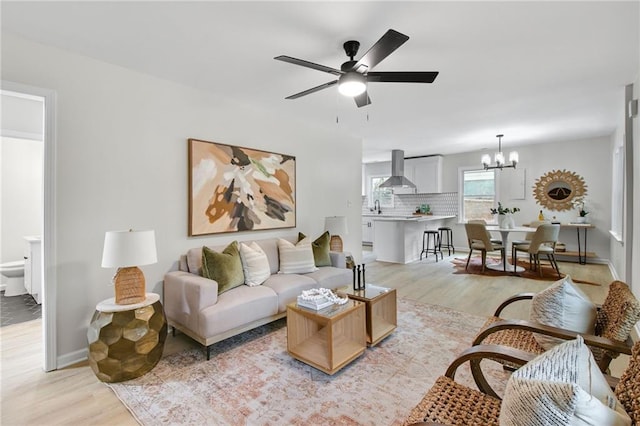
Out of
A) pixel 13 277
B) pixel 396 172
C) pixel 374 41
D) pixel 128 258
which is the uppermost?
pixel 374 41

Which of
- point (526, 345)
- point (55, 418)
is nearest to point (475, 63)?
point (526, 345)

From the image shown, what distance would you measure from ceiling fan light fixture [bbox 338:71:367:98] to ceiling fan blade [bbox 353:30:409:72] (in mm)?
50

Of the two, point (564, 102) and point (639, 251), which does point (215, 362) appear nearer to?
point (639, 251)

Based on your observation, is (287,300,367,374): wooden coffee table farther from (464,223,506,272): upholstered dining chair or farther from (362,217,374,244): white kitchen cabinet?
(362,217,374,244): white kitchen cabinet

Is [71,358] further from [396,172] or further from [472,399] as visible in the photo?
[396,172]

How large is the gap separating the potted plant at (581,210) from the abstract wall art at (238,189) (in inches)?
242

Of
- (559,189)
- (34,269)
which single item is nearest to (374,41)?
(34,269)

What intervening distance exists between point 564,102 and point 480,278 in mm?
2875

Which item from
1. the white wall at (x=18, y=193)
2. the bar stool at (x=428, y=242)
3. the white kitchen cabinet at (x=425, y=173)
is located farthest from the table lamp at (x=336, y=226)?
the white kitchen cabinet at (x=425, y=173)

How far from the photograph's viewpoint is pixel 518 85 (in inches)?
132

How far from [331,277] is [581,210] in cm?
609

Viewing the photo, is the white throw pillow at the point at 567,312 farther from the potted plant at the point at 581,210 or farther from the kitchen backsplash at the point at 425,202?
the kitchen backsplash at the point at 425,202

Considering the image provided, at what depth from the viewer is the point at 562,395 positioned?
2.72ft

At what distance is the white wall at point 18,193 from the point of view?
436 centimetres
